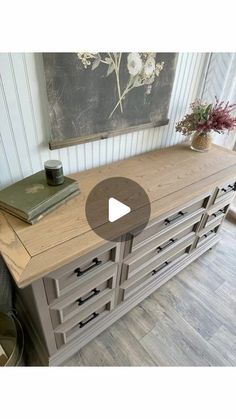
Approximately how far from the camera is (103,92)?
1070mm

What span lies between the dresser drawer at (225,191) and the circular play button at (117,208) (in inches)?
22.2

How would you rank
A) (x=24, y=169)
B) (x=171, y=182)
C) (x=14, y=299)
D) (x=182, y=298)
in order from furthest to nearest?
(x=182, y=298) < (x=14, y=299) < (x=171, y=182) < (x=24, y=169)

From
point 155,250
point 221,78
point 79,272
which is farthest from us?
point 221,78

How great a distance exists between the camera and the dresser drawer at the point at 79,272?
0.80 meters

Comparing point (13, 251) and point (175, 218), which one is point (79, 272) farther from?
point (175, 218)

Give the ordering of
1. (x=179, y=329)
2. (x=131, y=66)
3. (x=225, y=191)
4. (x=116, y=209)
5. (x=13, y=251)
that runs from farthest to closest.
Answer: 1. (x=225, y=191)
2. (x=179, y=329)
3. (x=131, y=66)
4. (x=116, y=209)
5. (x=13, y=251)

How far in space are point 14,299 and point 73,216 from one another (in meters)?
0.77

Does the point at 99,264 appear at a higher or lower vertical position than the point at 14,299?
higher

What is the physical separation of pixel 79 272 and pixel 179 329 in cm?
85

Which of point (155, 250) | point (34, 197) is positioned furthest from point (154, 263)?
point (34, 197)
